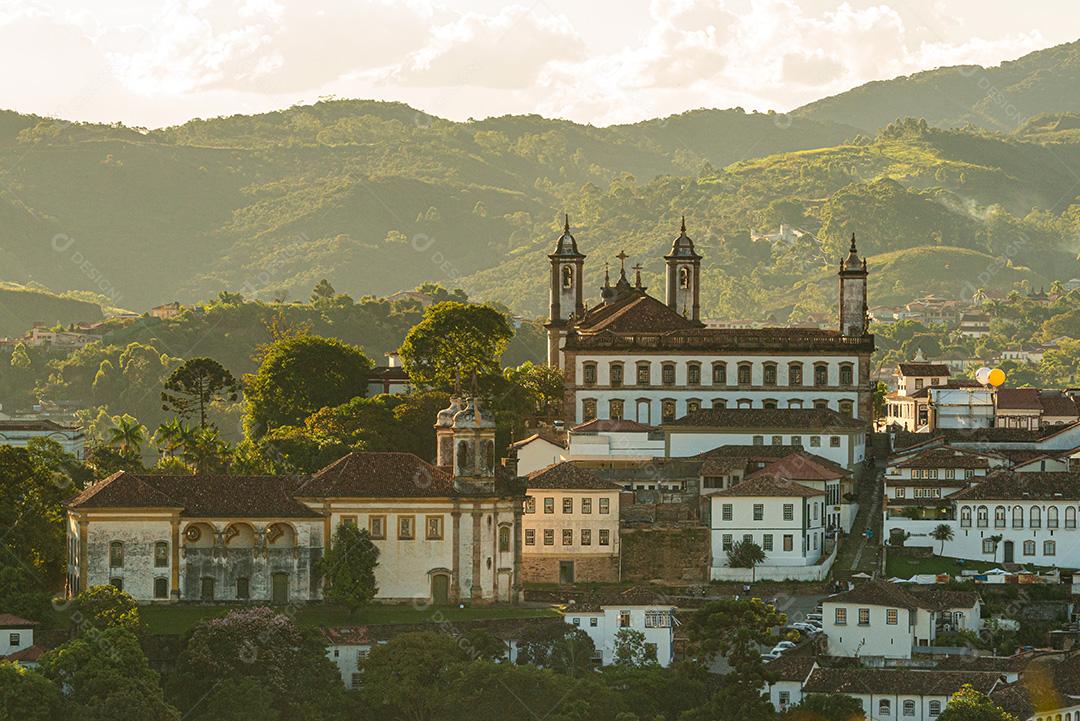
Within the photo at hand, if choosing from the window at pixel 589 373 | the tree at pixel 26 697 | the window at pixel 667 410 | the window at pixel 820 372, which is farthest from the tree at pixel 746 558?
the tree at pixel 26 697

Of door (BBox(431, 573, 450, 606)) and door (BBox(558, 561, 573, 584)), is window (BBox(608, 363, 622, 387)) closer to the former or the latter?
door (BBox(558, 561, 573, 584))

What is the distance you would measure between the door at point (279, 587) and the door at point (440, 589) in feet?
15.8

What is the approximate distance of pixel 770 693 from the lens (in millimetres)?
78562

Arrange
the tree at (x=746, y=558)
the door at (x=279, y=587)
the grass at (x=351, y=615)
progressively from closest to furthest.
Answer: the grass at (x=351, y=615)
the door at (x=279, y=587)
the tree at (x=746, y=558)

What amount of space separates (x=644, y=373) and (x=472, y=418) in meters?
23.4

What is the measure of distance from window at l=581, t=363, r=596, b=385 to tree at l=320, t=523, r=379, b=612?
25.8 m

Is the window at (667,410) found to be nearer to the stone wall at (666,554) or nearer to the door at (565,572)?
the stone wall at (666,554)

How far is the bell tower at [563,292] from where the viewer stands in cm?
12044

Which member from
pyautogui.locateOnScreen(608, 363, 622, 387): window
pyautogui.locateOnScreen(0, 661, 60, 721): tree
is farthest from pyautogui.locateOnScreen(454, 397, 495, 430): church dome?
pyautogui.locateOnScreen(608, 363, 622, 387): window

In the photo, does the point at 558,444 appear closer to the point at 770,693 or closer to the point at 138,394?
the point at 770,693

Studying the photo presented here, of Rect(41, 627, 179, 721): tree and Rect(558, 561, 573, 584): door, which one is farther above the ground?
Rect(558, 561, 573, 584): door

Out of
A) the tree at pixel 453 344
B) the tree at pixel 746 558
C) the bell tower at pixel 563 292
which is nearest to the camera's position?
the tree at pixel 746 558

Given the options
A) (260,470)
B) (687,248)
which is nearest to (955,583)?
(260,470)

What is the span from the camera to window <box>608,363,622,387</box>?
10969 cm
